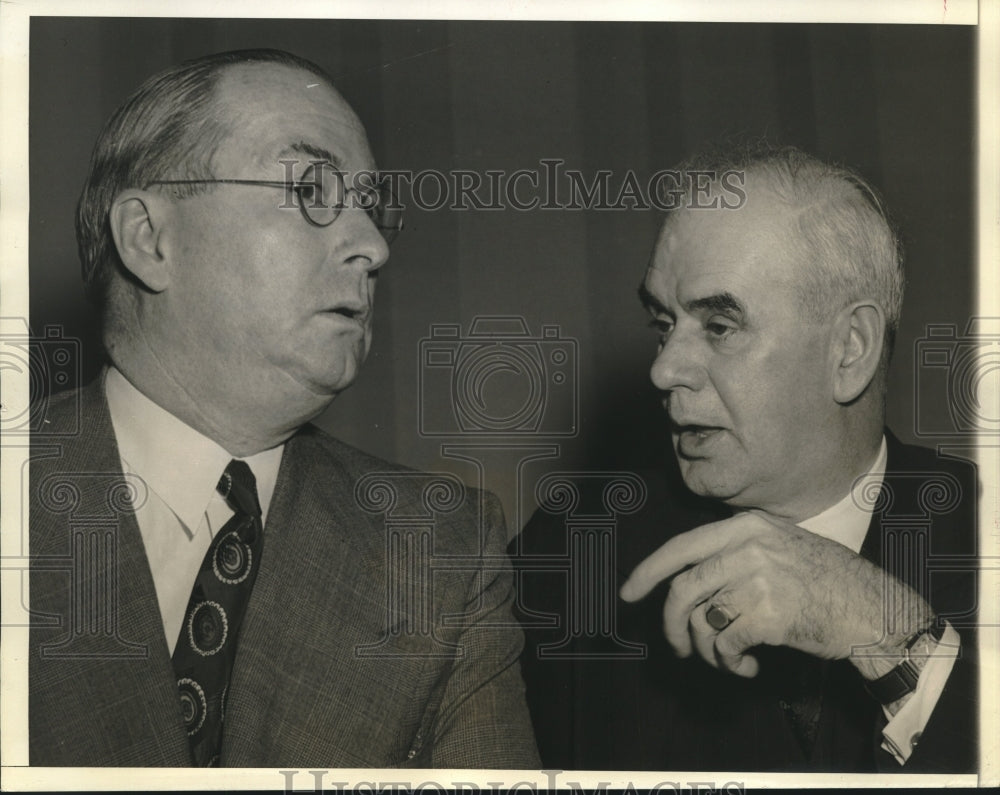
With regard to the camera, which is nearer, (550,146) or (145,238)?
(145,238)

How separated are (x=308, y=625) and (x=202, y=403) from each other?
0.49 meters

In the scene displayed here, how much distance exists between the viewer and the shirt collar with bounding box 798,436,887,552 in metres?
2.12

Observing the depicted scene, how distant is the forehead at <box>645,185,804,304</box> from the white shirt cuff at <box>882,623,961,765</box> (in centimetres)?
84

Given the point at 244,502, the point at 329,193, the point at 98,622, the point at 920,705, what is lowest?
the point at 920,705

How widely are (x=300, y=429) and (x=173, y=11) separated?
36.5 inches

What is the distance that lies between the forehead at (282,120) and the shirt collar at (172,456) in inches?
19.7

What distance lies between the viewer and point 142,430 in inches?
81.4

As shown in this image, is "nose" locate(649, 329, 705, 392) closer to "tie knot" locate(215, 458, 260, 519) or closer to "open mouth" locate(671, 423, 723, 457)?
"open mouth" locate(671, 423, 723, 457)

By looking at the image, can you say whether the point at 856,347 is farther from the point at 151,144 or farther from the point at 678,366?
the point at 151,144

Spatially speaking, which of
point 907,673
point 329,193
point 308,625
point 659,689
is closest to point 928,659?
point 907,673

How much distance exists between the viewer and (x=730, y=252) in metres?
2.08

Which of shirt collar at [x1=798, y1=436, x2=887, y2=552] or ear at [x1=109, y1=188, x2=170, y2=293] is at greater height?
ear at [x1=109, y1=188, x2=170, y2=293]

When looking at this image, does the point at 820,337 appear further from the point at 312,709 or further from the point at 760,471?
the point at 312,709

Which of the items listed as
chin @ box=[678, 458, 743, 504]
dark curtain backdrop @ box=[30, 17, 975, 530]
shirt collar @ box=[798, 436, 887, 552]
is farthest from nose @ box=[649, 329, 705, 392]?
shirt collar @ box=[798, 436, 887, 552]
